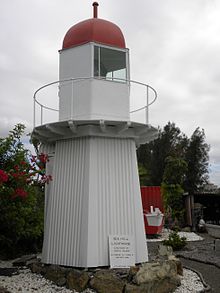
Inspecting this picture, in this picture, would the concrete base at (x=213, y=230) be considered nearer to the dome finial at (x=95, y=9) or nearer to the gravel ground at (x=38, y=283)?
the gravel ground at (x=38, y=283)

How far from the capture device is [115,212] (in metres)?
8.50

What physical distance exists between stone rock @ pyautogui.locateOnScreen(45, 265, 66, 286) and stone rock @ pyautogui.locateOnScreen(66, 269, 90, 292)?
20 centimetres

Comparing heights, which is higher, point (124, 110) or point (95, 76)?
point (95, 76)

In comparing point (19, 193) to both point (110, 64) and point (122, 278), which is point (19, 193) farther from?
point (110, 64)

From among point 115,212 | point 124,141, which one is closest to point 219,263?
point 115,212

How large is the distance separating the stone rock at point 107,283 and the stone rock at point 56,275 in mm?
772

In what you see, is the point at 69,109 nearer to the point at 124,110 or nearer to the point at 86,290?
the point at 124,110

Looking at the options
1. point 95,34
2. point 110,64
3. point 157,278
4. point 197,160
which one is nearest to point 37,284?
point 157,278

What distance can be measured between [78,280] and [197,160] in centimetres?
2593

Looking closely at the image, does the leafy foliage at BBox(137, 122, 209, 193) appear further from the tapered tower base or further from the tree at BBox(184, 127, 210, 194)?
the tapered tower base

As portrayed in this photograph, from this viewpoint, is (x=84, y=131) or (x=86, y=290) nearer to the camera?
(x=86, y=290)

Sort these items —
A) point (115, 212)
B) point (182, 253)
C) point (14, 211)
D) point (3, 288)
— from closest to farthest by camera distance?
point (3, 288) < point (14, 211) < point (115, 212) < point (182, 253)

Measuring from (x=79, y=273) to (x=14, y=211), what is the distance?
1832 mm

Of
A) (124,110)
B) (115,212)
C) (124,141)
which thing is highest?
(124,110)
